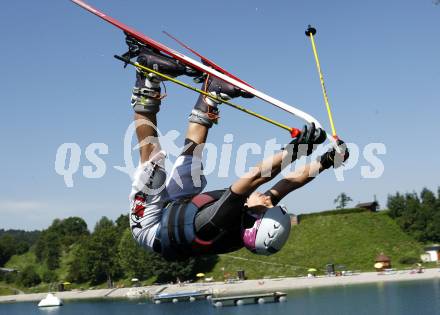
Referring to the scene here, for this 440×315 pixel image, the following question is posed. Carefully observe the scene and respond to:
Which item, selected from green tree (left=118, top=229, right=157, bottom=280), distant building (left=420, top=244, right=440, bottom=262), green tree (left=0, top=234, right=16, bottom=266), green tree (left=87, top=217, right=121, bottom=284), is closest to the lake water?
green tree (left=118, top=229, right=157, bottom=280)

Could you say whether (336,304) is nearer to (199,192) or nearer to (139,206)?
(199,192)

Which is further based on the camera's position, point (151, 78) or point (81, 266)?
point (81, 266)

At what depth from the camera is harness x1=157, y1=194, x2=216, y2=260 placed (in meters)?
8.21

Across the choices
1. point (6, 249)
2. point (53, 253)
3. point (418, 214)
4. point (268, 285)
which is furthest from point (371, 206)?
point (6, 249)

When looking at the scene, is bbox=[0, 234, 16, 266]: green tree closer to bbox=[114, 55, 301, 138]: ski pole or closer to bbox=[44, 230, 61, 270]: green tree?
bbox=[44, 230, 61, 270]: green tree

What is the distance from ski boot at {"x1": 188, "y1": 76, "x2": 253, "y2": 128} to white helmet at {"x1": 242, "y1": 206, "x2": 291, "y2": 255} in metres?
1.66

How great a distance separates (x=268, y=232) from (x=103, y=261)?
316 feet

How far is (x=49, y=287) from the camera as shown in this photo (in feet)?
379

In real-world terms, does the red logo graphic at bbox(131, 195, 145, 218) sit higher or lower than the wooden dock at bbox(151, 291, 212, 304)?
higher

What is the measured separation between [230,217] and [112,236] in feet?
315

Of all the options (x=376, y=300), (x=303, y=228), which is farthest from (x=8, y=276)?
(x=376, y=300)

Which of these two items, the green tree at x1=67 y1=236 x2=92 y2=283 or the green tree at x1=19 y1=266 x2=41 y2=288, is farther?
the green tree at x1=19 y1=266 x2=41 y2=288

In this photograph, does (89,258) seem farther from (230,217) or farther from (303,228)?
(230,217)

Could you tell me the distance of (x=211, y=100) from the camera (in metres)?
8.77
